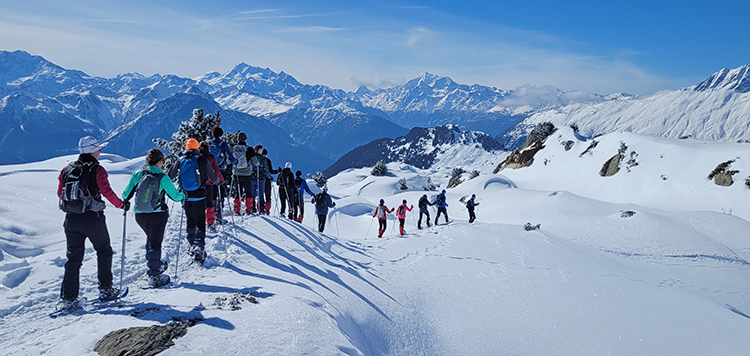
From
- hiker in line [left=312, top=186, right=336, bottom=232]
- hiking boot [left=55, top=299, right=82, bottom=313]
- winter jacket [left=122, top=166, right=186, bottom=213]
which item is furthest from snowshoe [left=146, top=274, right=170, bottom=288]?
hiker in line [left=312, top=186, right=336, bottom=232]

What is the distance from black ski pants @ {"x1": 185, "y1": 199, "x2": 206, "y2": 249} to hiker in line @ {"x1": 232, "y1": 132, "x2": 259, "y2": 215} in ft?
13.6

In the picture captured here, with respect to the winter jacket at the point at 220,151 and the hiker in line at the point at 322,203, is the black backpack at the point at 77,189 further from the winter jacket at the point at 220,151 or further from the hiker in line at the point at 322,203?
the hiker in line at the point at 322,203

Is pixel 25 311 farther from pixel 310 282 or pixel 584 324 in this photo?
pixel 584 324

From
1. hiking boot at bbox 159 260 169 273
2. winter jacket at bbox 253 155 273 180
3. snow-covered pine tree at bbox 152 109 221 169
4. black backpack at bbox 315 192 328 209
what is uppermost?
snow-covered pine tree at bbox 152 109 221 169

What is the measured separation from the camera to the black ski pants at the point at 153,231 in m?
6.44

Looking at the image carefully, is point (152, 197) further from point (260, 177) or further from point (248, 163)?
point (260, 177)

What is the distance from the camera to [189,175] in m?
7.94

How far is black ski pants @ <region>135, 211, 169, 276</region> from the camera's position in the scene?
644 centimetres

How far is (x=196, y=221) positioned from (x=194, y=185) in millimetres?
829

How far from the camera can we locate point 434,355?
6492 millimetres

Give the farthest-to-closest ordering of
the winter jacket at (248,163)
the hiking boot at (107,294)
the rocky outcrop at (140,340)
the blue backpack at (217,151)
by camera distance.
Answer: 1. the winter jacket at (248,163)
2. the blue backpack at (217,151)
3. the hiking boot at (107,294)
4. the rocky outcrop at (140,340)

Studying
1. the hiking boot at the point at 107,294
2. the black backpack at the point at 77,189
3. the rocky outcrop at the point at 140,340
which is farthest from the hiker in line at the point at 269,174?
the rocky outcrop at the point at 140,340

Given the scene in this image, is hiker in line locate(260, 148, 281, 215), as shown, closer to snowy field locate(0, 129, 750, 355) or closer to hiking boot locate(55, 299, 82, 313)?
snowy field locate(0, 129, 750, 355)

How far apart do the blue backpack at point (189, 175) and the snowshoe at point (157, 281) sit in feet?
6.41
